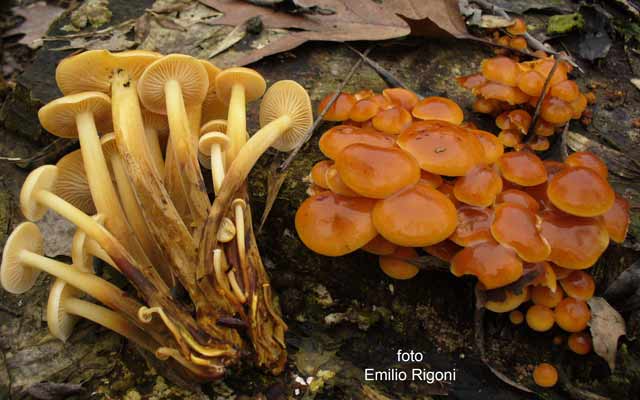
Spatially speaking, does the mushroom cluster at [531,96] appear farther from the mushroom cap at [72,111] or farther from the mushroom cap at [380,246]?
the mushroom cap at [72,111]

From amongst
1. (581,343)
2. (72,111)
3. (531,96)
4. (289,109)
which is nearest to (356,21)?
(289,109)

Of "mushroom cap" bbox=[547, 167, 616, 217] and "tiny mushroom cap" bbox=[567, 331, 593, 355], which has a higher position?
"mushroom cap" bbox=[547, 167, 616, 217]

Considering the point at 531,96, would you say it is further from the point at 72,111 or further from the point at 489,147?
the point at 72,111

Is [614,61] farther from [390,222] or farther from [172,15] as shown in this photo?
[172,15]

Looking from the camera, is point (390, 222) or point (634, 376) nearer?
point (390, 222)

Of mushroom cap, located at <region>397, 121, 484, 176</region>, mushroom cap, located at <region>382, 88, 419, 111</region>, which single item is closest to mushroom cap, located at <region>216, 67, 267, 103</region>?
mushroom cap, located at <region>382, 88, 419, 111</region>

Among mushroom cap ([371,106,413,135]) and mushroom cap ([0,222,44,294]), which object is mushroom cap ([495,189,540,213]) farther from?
mushroom cap ([0,222,44,294])

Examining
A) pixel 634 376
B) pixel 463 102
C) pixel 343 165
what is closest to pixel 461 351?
pixel 634 376
